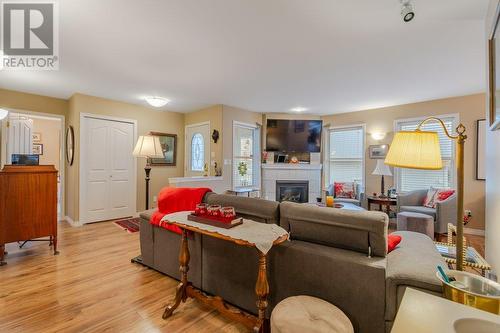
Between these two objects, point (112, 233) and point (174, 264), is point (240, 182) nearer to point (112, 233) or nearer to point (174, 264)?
point (112, 233)

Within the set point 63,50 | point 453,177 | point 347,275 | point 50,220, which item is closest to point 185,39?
point 63,50

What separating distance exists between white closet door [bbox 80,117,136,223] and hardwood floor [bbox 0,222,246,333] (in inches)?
54.9

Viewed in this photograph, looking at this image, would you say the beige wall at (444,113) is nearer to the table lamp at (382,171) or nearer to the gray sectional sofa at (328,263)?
the table lamp at (382,171)

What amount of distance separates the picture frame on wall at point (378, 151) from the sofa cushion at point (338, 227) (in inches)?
163

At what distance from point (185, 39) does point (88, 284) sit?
268 centimetres

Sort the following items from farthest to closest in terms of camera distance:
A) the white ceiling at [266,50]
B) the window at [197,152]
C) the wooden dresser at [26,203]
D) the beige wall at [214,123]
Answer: the window at [197,152]
the beige wall at [214,123]
the wooden dresser at [26,203]
the white ceiling at [266,50]

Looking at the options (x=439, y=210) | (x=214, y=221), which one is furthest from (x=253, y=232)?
(x=439, y=210)

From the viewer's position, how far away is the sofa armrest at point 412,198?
4.24m

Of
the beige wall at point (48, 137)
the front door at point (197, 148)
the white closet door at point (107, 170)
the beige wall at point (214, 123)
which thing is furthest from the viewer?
the beige wall at point (48, 137)

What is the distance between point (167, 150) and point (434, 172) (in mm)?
5787

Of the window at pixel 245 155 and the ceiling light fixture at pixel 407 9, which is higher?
the ceiling light fixture at pixel 407 9

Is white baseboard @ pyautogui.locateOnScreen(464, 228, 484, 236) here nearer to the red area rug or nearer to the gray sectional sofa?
the gray sectional sofa

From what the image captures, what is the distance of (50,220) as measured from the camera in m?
2.98

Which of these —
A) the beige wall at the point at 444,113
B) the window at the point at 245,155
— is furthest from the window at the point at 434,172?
the window at the point at 245,155
